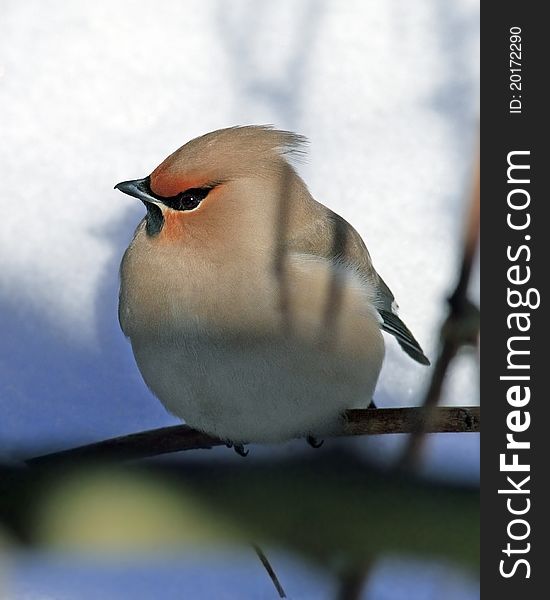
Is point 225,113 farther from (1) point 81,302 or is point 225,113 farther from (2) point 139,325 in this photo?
(2) point 139,325

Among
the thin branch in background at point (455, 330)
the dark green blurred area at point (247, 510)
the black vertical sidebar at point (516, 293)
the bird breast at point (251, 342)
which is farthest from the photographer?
the bird breast at point (251, 342)

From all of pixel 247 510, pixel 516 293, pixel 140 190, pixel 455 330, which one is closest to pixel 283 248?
pixel 140 190

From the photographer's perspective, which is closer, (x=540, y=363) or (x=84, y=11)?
(x=540, y=363)

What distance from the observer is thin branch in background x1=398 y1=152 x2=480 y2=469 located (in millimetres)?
512

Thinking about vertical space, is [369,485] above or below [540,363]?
below

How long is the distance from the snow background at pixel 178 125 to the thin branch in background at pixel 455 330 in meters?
0.95

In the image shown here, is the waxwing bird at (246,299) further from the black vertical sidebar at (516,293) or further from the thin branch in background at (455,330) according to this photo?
the thin branch in background at (455,330)

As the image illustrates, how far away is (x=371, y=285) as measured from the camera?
143 centimetres

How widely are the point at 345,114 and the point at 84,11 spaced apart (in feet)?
1.73

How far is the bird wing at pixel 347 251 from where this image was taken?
1.32 meters

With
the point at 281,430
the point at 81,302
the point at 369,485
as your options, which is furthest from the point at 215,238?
the point at 369,485

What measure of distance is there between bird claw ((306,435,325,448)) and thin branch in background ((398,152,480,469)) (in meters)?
0.68

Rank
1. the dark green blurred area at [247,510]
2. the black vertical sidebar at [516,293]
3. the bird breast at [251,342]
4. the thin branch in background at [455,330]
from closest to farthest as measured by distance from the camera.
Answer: the thin branch in background at [455,330], the dark green blurred area at [247,510], the black vertical sidebar at [516,293], the bird breast at [251,342]

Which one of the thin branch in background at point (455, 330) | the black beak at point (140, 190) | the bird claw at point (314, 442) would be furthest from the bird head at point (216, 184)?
the thin branch in background at point (455, 330)
